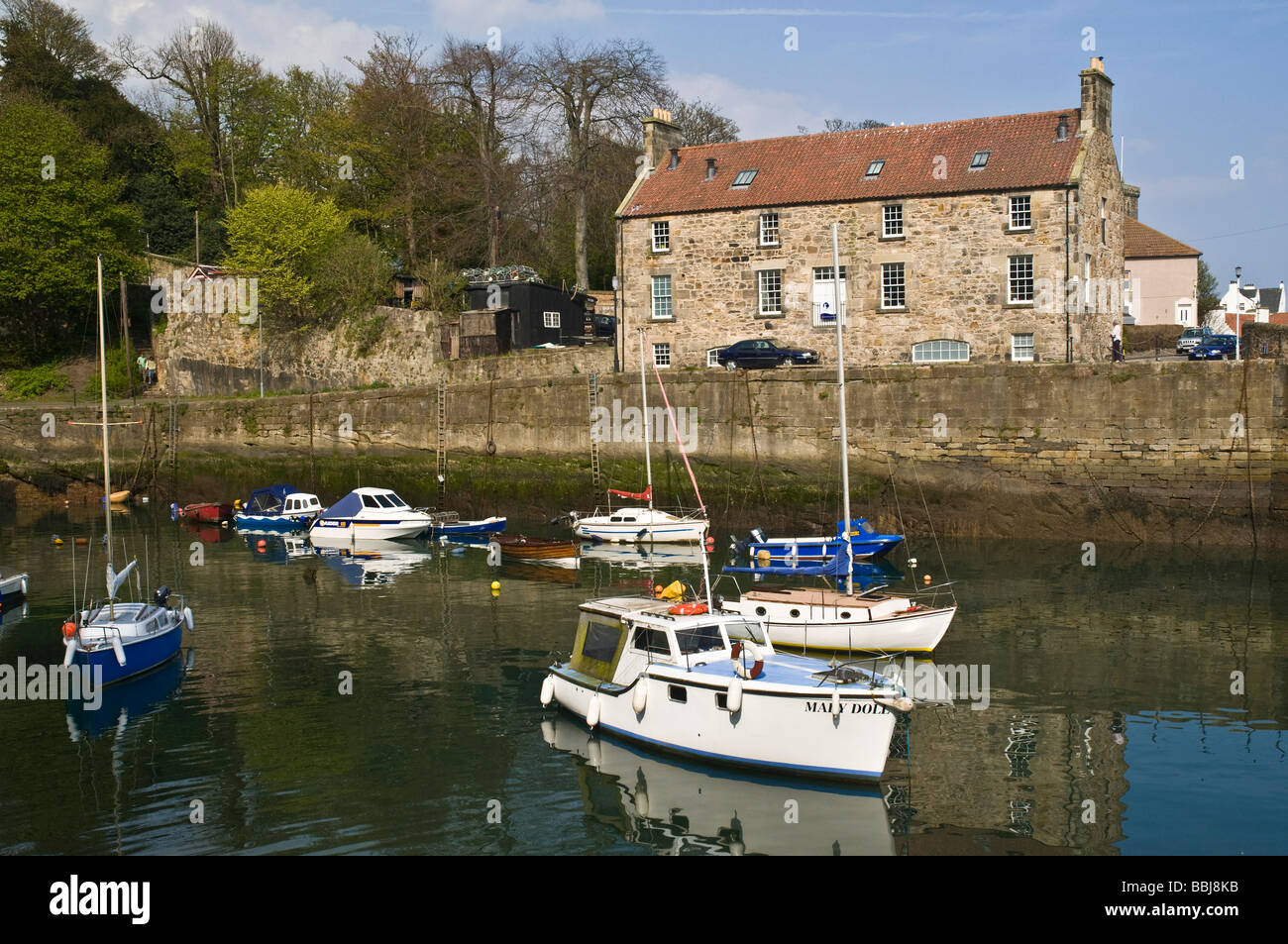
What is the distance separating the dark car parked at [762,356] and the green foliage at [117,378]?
29699mm

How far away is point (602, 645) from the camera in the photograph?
16641 mm

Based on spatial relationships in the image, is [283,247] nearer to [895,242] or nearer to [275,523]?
[275,523]

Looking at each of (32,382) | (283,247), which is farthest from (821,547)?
(32,382)

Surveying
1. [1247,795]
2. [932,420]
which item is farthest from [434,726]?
[932,420]

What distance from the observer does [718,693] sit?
47.4 ft

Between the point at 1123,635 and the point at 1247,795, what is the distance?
7.93 metres

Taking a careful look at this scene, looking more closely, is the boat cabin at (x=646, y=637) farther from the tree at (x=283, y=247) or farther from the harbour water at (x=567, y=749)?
the tree at (x=283, y=247)

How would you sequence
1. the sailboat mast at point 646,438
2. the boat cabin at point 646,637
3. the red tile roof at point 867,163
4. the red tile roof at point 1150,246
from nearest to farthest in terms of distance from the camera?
the boat cabin at point 646,637, the sailboat mast at point 646,438, the red tile roof at point 867,163, the red tile roof at point 1150,246

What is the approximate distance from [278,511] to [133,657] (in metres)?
20.6

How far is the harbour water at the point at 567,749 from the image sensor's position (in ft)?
41.8

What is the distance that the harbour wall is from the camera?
2994 centimetres

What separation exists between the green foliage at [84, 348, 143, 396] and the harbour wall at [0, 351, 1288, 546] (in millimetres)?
17815
